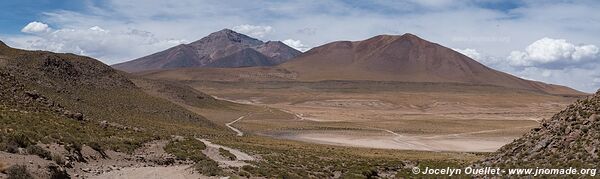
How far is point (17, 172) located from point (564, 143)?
23.6 metres

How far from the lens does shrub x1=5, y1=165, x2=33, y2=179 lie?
1877 centimetres

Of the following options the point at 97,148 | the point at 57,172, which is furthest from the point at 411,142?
the point at 57,172

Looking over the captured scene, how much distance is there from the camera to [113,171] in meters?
25.6

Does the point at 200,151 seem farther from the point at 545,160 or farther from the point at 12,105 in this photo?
the point at 545,160

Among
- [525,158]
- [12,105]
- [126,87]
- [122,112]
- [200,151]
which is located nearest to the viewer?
[525,158]

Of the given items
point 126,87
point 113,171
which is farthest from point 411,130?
point 113,171

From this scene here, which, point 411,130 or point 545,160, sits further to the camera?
point 411,130

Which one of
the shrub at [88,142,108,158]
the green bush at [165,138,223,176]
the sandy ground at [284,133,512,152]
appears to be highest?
the shrub at [88,142,108,158]

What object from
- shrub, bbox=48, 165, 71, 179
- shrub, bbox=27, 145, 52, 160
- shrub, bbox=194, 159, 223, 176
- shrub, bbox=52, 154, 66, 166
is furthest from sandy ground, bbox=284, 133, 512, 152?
shrub, bbox=48, 165, 71, 179

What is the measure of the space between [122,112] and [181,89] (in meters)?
68.9

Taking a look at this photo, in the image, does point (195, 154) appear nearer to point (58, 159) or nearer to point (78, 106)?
point (58, 159)

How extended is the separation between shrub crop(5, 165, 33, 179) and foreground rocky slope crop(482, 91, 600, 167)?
70.6 ft

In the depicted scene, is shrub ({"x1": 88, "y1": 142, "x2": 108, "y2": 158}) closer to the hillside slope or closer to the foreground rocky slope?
the hillside slope

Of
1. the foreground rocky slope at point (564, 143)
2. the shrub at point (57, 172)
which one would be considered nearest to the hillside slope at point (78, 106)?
the shrub at point (57, 172)
